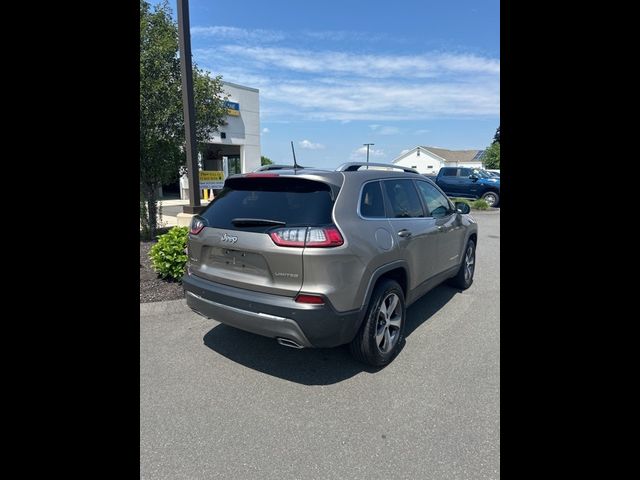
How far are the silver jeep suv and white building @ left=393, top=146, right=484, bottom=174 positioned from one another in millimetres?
66372

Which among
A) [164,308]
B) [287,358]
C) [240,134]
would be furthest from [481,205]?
[287,358]

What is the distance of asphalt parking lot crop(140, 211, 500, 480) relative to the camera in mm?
2234

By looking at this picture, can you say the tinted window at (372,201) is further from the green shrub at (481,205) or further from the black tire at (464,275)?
the green shrub at (481,205)

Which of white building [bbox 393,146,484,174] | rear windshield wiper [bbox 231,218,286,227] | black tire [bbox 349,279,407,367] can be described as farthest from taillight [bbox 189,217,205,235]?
white building [bbox 393,146,484,174]

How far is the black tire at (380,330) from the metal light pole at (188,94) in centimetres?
569

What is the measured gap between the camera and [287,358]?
3.51 metres

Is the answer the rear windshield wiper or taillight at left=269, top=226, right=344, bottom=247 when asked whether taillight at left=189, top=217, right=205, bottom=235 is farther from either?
taillight at left=269, top=226, right=344, bottom=247

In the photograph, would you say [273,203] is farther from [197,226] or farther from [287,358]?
[287,358]

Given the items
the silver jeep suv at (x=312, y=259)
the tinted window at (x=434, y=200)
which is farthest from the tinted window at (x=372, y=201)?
the tinted window at (x=434, y=200)

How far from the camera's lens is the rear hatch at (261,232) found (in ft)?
9.22
